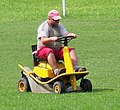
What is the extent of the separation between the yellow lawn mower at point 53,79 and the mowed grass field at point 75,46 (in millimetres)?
260

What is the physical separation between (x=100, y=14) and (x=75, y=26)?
4136 mm

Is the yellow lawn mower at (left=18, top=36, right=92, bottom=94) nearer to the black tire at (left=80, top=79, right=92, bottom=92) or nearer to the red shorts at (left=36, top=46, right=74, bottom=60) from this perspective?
the black tire at (left=80, top=79, right=92, bottom=92)

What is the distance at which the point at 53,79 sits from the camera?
11180mm

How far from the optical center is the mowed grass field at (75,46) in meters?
9.88

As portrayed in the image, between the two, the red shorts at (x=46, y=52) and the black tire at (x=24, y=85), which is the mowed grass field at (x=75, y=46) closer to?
the black tire at (x=24, y=85)

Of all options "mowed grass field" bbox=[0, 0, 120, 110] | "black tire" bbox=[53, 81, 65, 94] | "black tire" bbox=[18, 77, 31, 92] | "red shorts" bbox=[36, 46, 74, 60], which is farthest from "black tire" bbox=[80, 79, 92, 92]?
"black tire" bbox=[18, 77, 31, 92]

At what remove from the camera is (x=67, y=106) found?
371 inches

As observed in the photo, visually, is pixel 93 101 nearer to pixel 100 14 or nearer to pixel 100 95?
pixel 100 95

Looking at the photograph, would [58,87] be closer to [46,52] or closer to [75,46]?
[46,52]

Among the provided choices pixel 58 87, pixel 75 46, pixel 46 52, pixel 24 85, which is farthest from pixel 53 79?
pixel 75 46

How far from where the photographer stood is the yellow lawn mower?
36.5 feet

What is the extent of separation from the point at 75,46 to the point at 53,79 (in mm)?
8132

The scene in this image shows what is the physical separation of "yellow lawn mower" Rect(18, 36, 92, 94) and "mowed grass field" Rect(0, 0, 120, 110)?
0.26 m

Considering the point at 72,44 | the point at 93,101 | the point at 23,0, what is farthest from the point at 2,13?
the point at 93,101
